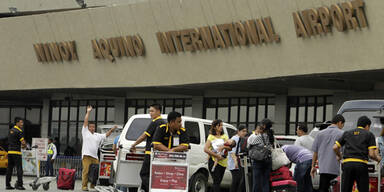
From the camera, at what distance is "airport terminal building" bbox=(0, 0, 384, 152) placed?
24.5 metres

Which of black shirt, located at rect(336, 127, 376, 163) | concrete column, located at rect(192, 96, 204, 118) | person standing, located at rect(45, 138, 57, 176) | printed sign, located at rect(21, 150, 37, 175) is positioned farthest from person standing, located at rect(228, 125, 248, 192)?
concrete column, located at rect(192, 96, 204, 118)

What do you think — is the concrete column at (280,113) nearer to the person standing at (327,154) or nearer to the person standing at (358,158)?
the person standing at (327,154)

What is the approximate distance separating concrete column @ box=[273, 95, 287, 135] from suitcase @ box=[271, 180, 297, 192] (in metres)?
17.5

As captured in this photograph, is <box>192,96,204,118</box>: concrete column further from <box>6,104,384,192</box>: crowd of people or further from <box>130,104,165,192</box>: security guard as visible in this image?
<box>130,104,165,192</box>: security guard

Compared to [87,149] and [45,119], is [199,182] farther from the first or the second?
[45,119]

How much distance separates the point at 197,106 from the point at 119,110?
516cm

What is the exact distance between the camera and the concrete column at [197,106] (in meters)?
36.0

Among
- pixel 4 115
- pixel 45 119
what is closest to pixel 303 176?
pixel 45 119

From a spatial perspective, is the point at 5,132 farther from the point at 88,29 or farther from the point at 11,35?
the point at 88,29

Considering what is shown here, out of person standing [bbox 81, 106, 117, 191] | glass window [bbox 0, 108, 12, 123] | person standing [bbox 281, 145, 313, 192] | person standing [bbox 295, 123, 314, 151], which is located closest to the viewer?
person standing [bbox 281, 145, 313, 192]

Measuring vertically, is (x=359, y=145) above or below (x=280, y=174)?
above

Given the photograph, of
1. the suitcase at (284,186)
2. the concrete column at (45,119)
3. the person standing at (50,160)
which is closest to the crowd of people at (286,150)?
the suitcase at (284,186)

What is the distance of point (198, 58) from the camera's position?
1169 inches

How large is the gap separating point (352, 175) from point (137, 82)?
1936 centimetres
